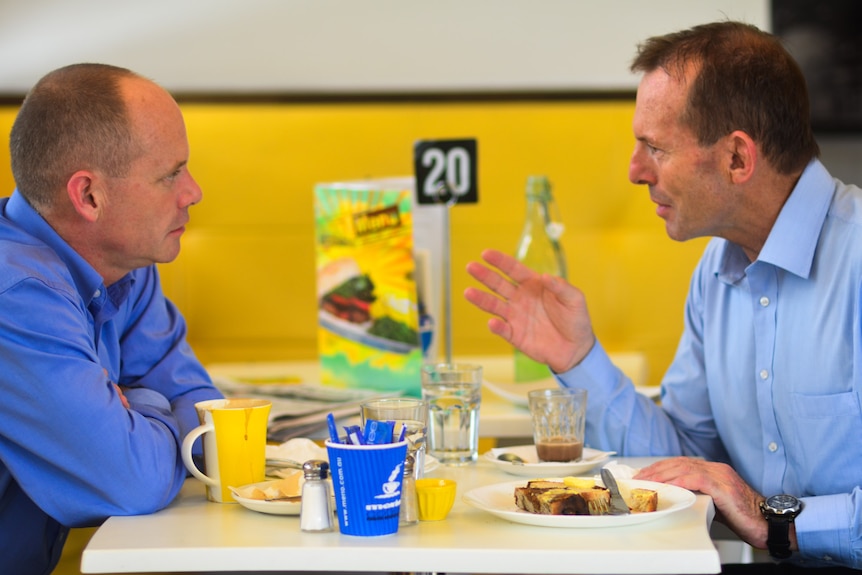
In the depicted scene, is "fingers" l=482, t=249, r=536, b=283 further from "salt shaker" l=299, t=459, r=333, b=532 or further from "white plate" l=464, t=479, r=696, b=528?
"salt shaker" l=299, t=459, r=333, b=532

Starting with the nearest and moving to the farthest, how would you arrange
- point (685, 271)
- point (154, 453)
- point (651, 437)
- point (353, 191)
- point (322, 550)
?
point (322, 550)
point (154, 453)
point (651, 437)
point (353, 191)
point (685, 271)

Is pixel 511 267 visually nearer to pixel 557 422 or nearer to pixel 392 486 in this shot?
pixel 557 422

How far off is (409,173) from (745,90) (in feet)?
4.73

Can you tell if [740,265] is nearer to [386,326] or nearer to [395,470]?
[386,326]

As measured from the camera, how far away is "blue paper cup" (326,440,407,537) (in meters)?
0.96

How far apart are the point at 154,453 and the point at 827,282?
0.87 meters

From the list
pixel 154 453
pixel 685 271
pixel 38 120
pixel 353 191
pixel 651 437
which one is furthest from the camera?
pixel 685 271

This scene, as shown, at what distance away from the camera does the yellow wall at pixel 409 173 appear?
9.11 feet

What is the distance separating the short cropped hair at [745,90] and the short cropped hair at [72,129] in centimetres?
76

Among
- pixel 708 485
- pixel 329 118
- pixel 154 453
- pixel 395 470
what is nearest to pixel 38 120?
pixel 154 453

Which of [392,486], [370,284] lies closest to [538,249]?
[370,284]

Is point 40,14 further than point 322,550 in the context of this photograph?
Yes

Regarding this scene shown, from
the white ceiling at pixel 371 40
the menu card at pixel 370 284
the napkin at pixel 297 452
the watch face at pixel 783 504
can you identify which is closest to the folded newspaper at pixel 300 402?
the menu card at pixel 370 284

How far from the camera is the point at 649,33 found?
112 inches
